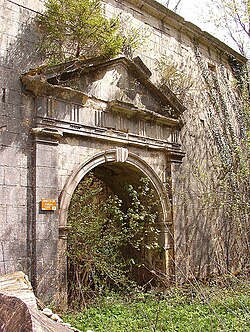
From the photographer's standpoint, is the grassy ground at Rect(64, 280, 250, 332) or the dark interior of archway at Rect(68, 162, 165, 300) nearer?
the grassy ground at Rect(64, 280, 250, 332)

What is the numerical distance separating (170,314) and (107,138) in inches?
127

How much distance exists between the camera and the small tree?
6.32 metres

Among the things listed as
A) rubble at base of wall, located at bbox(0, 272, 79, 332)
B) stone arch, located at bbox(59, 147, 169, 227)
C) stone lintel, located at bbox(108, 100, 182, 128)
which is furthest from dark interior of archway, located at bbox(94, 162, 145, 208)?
rubble at base of wall, located at bbox(0, 272, 79, 332)

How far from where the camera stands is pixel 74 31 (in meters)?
6.49

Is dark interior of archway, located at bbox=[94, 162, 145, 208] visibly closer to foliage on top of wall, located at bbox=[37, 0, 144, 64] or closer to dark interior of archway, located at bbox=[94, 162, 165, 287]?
dark interior of archway, located at bbox=[94, 162, 165, 287]

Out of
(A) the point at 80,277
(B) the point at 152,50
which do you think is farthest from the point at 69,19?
(A) the point at 80,277

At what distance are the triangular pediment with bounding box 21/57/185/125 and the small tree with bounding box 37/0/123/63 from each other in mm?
A: 264

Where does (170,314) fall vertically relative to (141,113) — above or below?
below

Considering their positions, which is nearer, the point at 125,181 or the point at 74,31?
the point at 74,31

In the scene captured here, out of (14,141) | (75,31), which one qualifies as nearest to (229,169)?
(75,31)

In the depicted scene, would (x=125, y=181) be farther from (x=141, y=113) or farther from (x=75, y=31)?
(x=75, y=31)

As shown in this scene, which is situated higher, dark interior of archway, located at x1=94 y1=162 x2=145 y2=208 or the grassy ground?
dark interior of archway, located at x1=94 y1=162 x2=145 y2=208

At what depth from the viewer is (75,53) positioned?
6852 mm

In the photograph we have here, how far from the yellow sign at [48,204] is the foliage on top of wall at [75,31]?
2165 mm
